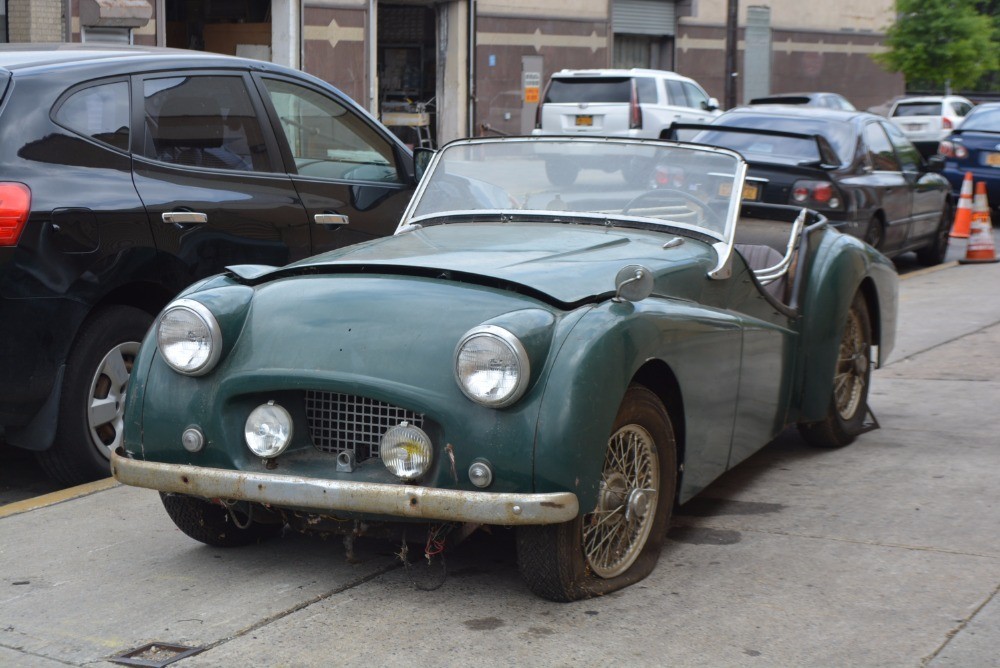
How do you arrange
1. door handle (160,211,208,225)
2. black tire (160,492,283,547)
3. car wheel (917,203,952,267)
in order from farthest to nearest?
car wheel (917,203,952,267) < door handle (160,211,208,225) < black tire (160,492,283,547)

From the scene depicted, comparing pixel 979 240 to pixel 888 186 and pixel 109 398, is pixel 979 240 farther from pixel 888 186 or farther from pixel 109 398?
pixel 109 398

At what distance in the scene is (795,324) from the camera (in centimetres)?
567

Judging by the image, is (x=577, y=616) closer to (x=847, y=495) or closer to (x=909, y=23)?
(x=847, y=495)

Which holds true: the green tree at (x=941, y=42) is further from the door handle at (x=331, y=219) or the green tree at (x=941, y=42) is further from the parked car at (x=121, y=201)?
the door handle at (x=331, y=219)

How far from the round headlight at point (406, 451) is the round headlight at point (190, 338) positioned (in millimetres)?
663

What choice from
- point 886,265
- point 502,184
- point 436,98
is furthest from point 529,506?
point 436,98

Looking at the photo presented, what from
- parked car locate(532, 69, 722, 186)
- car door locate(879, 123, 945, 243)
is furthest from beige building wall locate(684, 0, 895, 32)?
car door locate(879, 123, 945, 243)

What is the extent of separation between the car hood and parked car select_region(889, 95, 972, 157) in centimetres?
2377

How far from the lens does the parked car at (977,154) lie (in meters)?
17.0

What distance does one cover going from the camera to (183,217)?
5.83 metres

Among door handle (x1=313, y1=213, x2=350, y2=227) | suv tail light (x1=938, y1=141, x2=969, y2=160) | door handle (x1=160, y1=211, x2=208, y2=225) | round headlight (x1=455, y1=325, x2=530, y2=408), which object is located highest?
suv tail light (x1=938, y1=141, x2=969, y2=160)

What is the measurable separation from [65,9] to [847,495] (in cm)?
1725

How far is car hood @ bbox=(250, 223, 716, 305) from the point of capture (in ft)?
13.9

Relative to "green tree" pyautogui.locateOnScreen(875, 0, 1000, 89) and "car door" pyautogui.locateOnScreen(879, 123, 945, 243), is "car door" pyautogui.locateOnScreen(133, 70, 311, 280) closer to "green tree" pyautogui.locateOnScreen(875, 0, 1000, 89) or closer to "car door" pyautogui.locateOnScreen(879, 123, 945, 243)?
"car door" pyautogui.locateOnScreen(879, 123, 945, 243)
